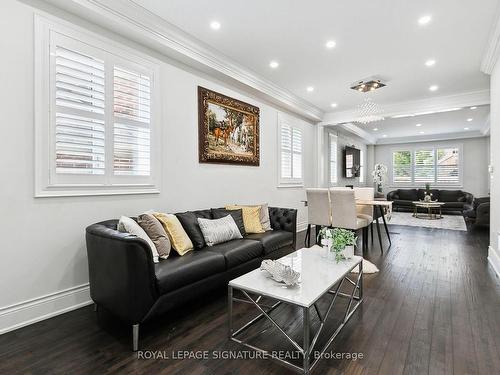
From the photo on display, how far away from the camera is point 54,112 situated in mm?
2449

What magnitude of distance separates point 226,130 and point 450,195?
919 centimetres

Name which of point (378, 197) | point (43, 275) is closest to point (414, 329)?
point (43, 275)

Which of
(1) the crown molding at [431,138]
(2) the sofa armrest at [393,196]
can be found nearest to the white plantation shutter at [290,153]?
(2) the sofa armrest at [393,196]

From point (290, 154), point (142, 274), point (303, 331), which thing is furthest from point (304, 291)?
point (290, 154)

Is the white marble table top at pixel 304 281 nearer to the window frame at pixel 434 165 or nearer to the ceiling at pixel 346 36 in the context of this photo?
the ceiling at pixel 346 36

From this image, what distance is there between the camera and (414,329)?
2215 millimetres

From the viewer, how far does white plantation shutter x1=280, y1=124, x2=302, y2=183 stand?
5.79 meters

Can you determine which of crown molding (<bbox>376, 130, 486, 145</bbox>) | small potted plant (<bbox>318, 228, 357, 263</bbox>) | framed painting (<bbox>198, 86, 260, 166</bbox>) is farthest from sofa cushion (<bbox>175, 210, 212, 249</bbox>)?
crown molding (<bbox>376, 130, 486, 145</bbox>)

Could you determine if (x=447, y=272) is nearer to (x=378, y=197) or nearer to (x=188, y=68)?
(x=188, y=68)

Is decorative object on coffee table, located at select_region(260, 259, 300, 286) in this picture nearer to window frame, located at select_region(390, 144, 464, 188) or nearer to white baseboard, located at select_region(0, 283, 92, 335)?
white baseboard, located at select_region(0, 283, 92, 335)

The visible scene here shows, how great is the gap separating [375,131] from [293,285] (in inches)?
355

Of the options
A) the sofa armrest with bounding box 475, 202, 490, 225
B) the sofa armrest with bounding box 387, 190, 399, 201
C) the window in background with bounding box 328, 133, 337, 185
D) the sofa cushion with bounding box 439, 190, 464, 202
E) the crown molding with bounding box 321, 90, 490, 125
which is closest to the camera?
the crown molding with bounding box 321, 90, 490, 125

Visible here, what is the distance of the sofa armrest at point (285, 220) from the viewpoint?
3957 millimetres

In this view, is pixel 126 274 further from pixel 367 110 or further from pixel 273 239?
pixel 367 110
